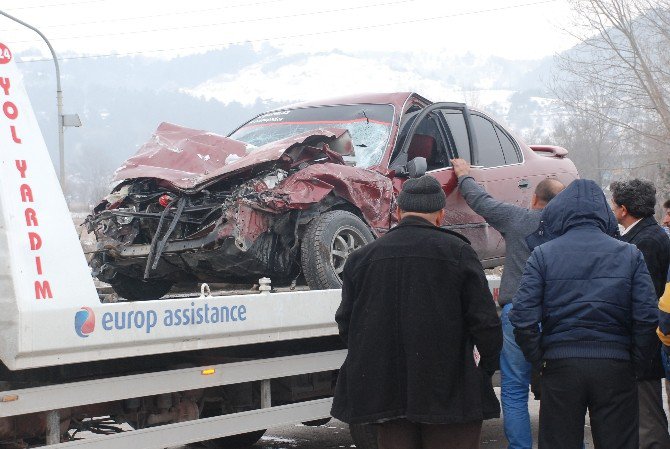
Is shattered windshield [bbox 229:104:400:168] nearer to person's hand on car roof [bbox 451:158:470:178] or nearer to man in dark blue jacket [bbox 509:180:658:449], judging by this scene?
person's hand on car roof [bbox 451:158:470:178]

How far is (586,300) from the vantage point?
13.5 feet

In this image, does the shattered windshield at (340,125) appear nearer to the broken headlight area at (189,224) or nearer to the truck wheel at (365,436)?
the broken headlight area at (189,224)

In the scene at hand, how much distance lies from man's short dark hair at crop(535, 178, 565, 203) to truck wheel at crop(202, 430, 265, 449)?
2.56m

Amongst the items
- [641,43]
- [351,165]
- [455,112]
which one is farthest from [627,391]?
[641,43]

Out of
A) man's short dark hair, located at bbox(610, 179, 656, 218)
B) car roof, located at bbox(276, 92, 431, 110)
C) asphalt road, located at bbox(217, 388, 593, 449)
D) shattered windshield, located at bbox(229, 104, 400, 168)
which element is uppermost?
car roof, located at bbox(276, 92, 431, 110)

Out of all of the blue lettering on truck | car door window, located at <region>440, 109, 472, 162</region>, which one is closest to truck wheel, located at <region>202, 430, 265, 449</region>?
the blue lettering on truck

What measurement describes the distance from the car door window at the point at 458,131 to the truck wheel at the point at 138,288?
2647mm

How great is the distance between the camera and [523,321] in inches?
165

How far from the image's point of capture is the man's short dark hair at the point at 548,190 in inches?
224

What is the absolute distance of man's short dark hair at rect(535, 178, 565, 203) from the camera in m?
5.68

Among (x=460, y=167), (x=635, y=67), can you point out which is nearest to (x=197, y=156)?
(x=460, y=167)

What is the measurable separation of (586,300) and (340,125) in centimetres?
394

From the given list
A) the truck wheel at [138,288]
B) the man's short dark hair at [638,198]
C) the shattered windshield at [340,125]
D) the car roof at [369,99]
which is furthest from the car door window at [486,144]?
the truck wheel at [138,288]

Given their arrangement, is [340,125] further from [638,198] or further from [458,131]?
[638,198]
